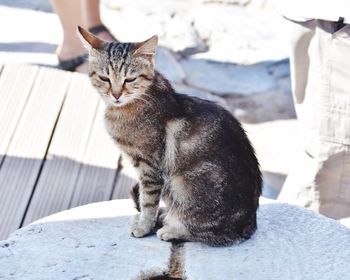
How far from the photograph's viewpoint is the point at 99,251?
2.21m

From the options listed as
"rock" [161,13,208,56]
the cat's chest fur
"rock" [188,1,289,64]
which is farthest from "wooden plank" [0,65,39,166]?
"rock" [188,1,289,64]

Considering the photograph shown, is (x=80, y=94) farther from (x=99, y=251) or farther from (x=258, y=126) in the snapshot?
(x=99, y=251)

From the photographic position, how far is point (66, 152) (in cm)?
328

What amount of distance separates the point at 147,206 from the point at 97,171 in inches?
35.7

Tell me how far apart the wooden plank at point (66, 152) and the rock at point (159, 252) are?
0.56 meters

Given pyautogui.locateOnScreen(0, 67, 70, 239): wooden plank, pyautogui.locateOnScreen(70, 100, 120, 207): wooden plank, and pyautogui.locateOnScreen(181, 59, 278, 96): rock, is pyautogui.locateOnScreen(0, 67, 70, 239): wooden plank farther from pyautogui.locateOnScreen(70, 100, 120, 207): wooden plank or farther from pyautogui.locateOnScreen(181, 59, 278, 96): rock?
pyautogui.locateOnScreen(181, 59, 278, 96): rock

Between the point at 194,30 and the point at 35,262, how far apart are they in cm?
361

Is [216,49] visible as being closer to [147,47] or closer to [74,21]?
[74,21]

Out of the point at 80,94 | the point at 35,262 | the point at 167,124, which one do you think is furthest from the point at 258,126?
the point at 35,262

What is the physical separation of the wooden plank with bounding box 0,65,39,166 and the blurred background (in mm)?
123

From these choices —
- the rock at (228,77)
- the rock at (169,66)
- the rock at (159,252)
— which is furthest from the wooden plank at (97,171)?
the rock at (228,77)

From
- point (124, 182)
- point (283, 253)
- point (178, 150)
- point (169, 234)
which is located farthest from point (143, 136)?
point (124, 182)

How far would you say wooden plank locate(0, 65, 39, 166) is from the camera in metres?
3.37

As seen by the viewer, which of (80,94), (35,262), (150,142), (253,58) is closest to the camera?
(35,262)
